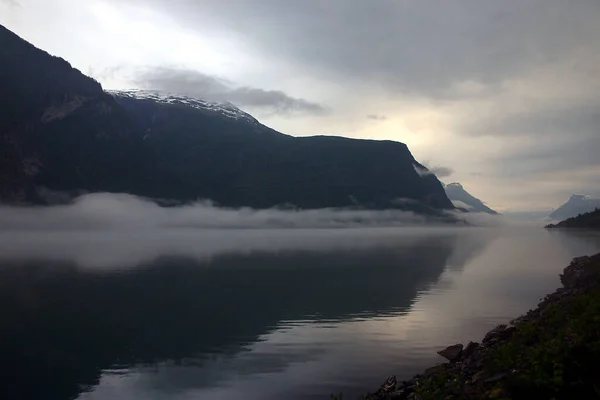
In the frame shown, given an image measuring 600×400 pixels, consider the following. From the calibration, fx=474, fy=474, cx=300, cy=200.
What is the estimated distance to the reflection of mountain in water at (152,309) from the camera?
971 inches

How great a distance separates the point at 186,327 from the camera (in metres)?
32.4

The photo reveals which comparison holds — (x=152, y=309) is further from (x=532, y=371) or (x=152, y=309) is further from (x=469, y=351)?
(x=532, y=371)

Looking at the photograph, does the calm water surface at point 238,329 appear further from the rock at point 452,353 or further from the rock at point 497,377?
the rock at point 497,377

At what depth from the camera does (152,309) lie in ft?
129

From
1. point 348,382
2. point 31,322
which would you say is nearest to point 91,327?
point 31,322

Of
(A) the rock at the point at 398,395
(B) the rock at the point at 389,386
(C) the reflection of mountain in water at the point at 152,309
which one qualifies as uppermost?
(A) the rock at the point at 398,395

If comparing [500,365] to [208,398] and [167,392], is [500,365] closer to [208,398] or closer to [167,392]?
[208,398]

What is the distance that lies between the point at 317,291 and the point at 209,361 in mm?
24904

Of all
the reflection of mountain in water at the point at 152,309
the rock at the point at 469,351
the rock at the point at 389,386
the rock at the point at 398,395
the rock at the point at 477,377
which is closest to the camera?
the rock at the point at 477,377

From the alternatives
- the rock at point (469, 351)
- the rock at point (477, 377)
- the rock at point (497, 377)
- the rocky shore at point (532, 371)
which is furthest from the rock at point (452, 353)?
the rock at point (497, 377)

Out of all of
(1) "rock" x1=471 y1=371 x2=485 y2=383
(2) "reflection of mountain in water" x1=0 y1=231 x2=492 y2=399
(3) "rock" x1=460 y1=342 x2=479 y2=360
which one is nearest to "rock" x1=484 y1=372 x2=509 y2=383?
(1) "rock" x1=471 y1=371 x2=485 y2=383

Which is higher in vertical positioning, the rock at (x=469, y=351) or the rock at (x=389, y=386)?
the rock at (x=469, y=351)

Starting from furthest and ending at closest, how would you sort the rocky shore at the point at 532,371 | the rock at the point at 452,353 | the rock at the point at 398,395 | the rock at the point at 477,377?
the rock at the point at 452,353, the rock at the point at 398,395, the rock at the point at 477,377, the rocky shore at the point at 532,371

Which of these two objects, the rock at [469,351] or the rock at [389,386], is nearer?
the rock at [389,386]
